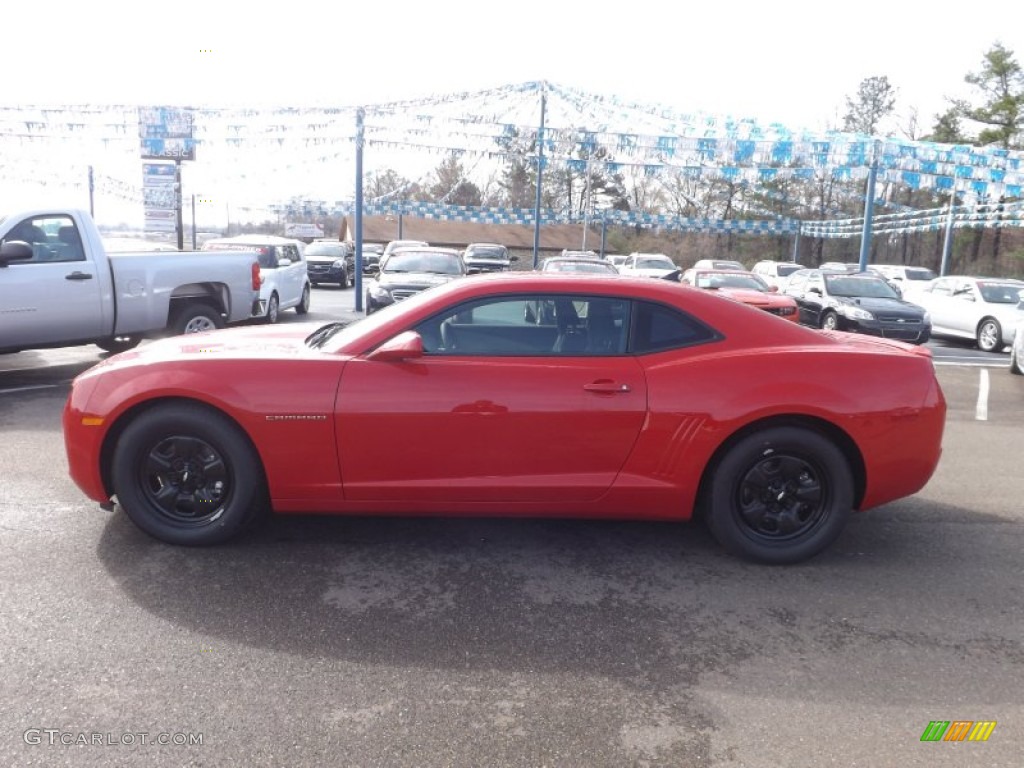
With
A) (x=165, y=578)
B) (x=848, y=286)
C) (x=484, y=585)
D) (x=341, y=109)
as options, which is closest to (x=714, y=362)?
(x=484, y=585)

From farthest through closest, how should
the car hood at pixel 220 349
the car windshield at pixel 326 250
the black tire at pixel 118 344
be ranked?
1. the car windshield at pixel 326 250
2. the black tire at pixel 118 344
3. the car hood at pixel 220 349

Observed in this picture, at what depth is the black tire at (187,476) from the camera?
4074 millimetres

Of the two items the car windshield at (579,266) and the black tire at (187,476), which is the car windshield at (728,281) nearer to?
the car windshield at (579,266)

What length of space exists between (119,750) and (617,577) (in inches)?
90.3

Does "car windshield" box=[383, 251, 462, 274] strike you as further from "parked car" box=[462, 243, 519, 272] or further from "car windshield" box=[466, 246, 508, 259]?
"car windshield" box=[466, 246, 508, 259]

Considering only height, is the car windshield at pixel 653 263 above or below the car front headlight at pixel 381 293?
above

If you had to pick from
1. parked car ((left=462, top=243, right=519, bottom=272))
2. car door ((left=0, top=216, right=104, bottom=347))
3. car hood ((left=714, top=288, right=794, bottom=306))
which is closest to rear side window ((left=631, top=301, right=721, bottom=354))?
car door ((left=0, top=216, right=104, bottom=347))

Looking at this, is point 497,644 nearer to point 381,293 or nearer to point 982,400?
point 982,400

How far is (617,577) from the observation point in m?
4.04

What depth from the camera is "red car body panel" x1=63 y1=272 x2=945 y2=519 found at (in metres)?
3.99

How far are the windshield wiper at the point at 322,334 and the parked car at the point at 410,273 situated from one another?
7840 mm

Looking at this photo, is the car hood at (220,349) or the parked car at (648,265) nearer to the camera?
the car hood at (220,349)

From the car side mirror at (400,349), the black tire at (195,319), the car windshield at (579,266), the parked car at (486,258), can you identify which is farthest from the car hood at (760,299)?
the parked car at (486,258)

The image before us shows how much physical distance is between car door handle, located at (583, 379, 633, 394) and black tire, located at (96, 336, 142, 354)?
744cm
